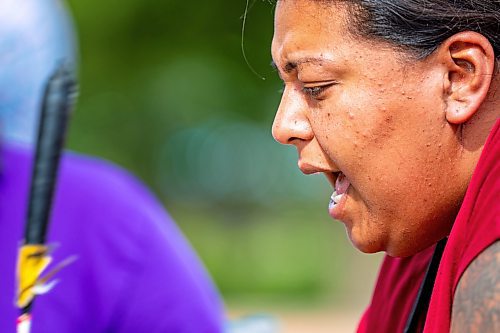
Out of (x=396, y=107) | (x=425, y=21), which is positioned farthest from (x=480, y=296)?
(x=425, y=21)

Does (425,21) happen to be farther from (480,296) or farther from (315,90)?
(480,296)

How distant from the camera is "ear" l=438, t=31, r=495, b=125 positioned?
182 centimetres

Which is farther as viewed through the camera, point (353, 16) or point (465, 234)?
point (353, 16)

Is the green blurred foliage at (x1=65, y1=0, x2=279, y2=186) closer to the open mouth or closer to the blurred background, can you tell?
the blurred background

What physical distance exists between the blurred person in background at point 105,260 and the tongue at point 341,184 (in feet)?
4.69

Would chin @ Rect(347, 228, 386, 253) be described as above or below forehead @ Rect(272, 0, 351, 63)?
below

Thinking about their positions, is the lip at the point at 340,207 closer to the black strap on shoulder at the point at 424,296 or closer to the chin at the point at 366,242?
the chin at the point at 366,242

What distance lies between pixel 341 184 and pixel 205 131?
1373cm

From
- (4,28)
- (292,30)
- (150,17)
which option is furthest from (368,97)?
(150,17)

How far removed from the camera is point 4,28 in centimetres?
377

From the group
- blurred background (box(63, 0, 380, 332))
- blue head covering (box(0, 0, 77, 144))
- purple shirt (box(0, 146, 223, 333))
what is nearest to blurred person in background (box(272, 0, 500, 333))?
purple shirt (box(0, 146, 223, 333))

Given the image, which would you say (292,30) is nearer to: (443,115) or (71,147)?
(443,115)

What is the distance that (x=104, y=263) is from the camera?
130 inches

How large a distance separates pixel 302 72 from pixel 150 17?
11.5m
